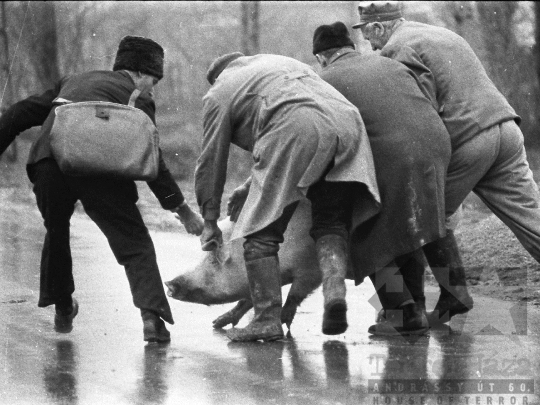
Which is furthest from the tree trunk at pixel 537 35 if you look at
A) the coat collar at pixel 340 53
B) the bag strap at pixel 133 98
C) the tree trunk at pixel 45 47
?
the bag strap at pixel 133 98

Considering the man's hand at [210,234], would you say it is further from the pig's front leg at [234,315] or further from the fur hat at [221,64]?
the fur hat at [221,64]

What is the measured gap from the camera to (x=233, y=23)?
Answer: 17422 mm

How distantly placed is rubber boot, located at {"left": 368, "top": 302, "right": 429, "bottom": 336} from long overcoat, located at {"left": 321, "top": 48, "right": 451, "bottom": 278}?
1.05 feet

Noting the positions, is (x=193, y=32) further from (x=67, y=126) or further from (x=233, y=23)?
(x=67, y=126)

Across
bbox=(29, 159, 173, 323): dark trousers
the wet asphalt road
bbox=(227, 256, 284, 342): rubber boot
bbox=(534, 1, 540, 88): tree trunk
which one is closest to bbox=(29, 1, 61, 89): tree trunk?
bbox=(534, 1, 540, 88): tree trunk

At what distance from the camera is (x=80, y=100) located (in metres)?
6.34

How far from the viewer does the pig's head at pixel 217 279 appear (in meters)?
6.60

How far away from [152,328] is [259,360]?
0.73 m

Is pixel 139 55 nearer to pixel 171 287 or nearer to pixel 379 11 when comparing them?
pixel 171 287

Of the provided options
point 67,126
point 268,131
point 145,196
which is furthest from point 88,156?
point 145,196

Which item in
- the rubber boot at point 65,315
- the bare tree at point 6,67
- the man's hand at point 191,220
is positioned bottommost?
the bare tree at point 6,67

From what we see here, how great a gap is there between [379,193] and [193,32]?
11.9 m

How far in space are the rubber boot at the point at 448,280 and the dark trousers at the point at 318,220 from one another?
0.83 m

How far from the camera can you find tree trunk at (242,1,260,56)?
16438mm
